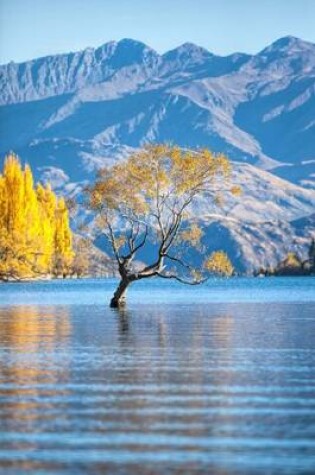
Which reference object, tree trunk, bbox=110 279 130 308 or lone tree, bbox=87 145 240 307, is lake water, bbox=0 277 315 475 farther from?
tree trunk, bbox=110 279 130 308

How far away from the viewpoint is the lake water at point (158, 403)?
23641 mm

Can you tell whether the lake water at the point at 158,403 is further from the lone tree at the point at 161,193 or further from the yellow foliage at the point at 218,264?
the lone tree at the point at 161,193

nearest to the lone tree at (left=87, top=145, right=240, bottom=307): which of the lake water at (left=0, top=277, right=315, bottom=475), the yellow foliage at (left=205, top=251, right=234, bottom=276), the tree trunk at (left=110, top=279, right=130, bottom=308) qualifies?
the yellow foliage at (left=205, top=251, right=234, bottom=276)

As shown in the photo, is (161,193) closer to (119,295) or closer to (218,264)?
(218,264)

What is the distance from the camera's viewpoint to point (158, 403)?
1221 inches

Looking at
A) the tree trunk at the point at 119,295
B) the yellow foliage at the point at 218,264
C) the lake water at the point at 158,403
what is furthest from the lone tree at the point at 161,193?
the lake water at the point at 158,403

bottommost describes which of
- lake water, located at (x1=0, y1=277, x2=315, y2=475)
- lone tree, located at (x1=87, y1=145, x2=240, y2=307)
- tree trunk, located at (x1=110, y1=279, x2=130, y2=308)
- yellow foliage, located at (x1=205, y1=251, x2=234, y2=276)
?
lake water, located at (x1=0, y1=277, x2=315, y2=475)

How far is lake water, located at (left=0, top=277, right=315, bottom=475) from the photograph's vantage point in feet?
77.6

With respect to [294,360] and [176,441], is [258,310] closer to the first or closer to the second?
[294,360]

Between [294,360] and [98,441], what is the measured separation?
18.9m

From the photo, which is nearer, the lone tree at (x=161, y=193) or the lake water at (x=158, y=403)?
the lake water at (x=158, y=403)

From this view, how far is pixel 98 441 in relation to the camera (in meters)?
25.5

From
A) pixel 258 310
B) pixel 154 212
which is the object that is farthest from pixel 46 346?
pixel 258 310

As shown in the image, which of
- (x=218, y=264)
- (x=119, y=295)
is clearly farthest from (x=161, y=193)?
(x=119, y=295)
